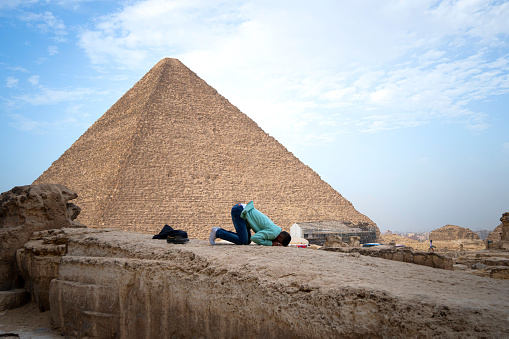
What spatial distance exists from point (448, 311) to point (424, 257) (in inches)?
80.4

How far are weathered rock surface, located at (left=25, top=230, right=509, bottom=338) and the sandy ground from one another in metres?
0.14

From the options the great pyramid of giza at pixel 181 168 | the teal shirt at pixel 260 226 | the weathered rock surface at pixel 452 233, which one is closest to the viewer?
the teal shirt at pixel 260 226

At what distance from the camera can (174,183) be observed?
5206cm

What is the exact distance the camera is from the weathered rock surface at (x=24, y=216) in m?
4.13

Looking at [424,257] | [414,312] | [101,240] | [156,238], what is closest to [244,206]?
[156,238]

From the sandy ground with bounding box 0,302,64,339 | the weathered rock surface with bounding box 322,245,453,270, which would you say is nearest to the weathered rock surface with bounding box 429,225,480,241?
the weathered rock surface with bounding box 322,245,453,270

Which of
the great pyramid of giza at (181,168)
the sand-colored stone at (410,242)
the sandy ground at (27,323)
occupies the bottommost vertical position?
the sandy ground at (27,323)

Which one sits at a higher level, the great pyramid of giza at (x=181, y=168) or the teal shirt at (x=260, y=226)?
the great pyramid of giza at (x=181, y=168)

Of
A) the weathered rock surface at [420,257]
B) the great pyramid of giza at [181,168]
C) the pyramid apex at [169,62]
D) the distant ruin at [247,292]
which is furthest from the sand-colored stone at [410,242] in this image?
the pyramid apex at [169,62]

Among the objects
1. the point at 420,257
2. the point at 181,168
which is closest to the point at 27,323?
the point at 420,257

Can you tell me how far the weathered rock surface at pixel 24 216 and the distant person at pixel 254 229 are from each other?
78.9 inches

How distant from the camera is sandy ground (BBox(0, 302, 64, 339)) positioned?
3203 mm

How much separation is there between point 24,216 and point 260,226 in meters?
2.41

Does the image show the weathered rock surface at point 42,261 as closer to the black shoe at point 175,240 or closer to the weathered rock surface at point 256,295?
the weathered rock surface at point 256,295
